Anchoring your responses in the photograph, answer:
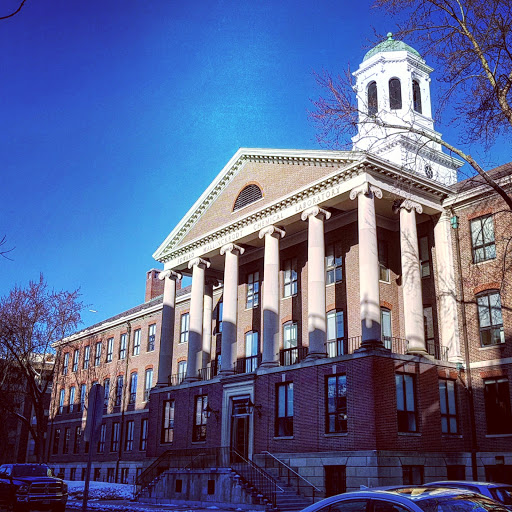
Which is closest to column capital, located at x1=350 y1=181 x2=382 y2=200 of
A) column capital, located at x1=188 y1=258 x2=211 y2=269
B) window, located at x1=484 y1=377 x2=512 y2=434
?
window, located at x1=484 y1=377 x2=512 y2=434

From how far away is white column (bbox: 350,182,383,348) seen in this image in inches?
1003

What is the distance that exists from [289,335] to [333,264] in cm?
459

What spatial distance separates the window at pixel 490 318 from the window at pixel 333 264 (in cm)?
687

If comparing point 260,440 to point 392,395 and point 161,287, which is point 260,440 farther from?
point 161,287

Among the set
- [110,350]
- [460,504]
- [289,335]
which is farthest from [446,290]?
[110,350]

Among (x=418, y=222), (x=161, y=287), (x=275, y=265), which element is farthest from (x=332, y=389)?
(x=161, y=287)

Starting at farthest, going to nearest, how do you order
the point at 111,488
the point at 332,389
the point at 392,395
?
the point at 111,488 < the point at 332,389 < the point at 392,395

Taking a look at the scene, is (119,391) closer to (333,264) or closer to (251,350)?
(251,350)

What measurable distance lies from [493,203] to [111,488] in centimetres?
2562

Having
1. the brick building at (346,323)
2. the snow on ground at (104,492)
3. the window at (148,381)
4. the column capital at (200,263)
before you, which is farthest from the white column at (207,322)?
the window at (148,381)

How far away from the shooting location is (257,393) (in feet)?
100

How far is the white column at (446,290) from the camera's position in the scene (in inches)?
1097

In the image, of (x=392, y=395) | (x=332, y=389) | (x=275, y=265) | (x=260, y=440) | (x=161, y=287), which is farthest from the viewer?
(x=161, y=287)

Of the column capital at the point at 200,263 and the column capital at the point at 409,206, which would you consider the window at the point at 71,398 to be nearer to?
the column capital at the point at 200,263
